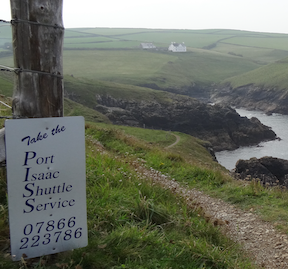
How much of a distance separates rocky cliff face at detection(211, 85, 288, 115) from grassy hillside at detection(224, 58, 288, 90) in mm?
2935

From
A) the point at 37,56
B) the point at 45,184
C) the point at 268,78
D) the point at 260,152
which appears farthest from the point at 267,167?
the point at 268,78

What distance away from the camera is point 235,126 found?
6625 cm

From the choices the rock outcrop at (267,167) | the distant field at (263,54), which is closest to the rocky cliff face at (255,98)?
the rock outcrop at (267,167)

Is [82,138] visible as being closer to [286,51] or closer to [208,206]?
[208,206]

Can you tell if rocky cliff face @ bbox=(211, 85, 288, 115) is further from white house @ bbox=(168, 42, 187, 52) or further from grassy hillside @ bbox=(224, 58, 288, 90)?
white house @ bbox=(168, 42, 187, 52)

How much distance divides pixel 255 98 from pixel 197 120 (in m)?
44.2

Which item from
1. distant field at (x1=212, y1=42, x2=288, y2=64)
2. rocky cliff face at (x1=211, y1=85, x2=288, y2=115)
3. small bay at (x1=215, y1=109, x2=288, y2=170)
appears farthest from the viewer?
distant field at (x1=212, y1=42, x2=288, y2=64)

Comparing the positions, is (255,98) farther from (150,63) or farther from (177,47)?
(177,47)

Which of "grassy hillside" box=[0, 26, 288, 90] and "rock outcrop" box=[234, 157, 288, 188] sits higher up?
"grassy hillside" box=[0, 26, 288, 90]

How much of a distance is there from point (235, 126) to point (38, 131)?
66.3 metres

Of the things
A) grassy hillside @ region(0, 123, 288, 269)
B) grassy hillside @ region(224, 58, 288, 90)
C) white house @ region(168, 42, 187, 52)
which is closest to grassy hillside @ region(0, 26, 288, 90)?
white house @ region(168, 42, 187, 52)

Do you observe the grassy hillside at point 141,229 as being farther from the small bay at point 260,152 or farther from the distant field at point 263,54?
the distant field at point 263,54

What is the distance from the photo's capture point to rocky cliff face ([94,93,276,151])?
62250 millimetres

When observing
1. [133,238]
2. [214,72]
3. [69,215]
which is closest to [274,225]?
[133,238]
